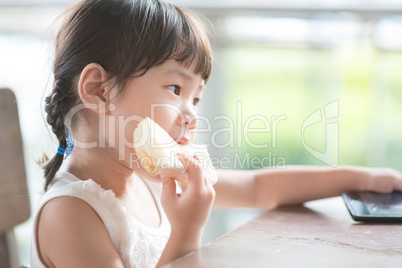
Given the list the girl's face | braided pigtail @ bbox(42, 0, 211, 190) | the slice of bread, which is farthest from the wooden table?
braided pigtail @ bbox(42, 0, 211, 190)

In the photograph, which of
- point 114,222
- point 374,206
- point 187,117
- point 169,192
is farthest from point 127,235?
point 374,206

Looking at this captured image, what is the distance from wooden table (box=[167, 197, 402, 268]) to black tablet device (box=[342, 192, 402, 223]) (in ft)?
0.05

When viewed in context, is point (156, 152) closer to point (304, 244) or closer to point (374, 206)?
point (304, 244)

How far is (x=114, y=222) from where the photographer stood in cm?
91

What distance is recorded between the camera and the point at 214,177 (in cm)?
92

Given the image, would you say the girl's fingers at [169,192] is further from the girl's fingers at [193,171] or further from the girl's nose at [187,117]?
the girl's nose at [187,117]

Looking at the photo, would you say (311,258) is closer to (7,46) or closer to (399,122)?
(399,122)

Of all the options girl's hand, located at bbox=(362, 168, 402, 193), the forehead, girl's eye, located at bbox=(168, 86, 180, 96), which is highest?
the forehead

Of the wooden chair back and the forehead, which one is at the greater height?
the forehead

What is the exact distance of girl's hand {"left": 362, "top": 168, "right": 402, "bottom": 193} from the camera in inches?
41.1

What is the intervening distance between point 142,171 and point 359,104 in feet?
3.88

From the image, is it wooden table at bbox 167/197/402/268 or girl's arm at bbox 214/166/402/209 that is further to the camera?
girl's arm at bbox 214/166/402/209

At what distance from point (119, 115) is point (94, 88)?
0.07 metres

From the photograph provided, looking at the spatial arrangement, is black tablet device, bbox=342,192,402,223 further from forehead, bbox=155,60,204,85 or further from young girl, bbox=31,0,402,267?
forehead, bbox=155,60,204,85
